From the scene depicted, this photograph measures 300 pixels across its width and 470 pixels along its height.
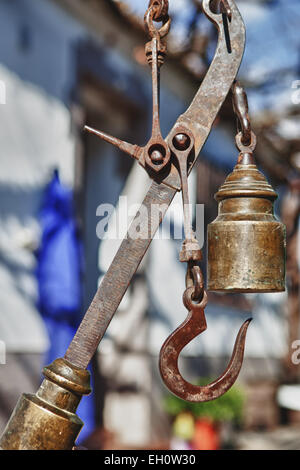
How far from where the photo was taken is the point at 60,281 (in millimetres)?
4469

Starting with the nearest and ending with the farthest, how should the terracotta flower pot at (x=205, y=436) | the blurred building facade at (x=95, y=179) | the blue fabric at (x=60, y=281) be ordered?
the blue fabric at (x=60, y=281), the blurred building facade at (x=95, y=179), the terracotta flower pot at (x=205, y=436)

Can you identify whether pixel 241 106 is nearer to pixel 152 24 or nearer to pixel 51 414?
pixel 152 24

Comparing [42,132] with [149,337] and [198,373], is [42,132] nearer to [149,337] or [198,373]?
[149,337]

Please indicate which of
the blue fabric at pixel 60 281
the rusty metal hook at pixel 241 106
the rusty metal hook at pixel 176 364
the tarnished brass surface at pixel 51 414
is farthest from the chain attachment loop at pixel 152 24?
the blue fabric at pixel 60 281

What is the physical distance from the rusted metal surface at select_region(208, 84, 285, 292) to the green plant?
4.96 meters

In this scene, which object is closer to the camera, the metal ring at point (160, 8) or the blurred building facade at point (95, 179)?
the metal ring at point (160, 8)

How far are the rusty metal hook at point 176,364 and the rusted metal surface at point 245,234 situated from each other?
154 mm

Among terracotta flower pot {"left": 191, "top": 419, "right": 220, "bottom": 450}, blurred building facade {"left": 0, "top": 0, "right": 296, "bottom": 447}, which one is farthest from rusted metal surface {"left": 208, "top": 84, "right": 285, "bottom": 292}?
terracotta flower pot {"left": 191, "top": 419, "right": 220, "bottom": 450}

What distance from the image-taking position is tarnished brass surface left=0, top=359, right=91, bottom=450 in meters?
1.23

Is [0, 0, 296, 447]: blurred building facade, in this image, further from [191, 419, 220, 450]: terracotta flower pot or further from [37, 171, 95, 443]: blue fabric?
[191, 419, 220, 450]: terracotta flower pot

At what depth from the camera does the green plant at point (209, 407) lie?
6.30 meters

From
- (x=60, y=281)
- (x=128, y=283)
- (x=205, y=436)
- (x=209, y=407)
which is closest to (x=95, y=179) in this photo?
(x=60, y=281)

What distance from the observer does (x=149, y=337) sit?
244 inches

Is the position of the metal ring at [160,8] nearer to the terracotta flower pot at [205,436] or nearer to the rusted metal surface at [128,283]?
the rusted metal surface at [128,283]
